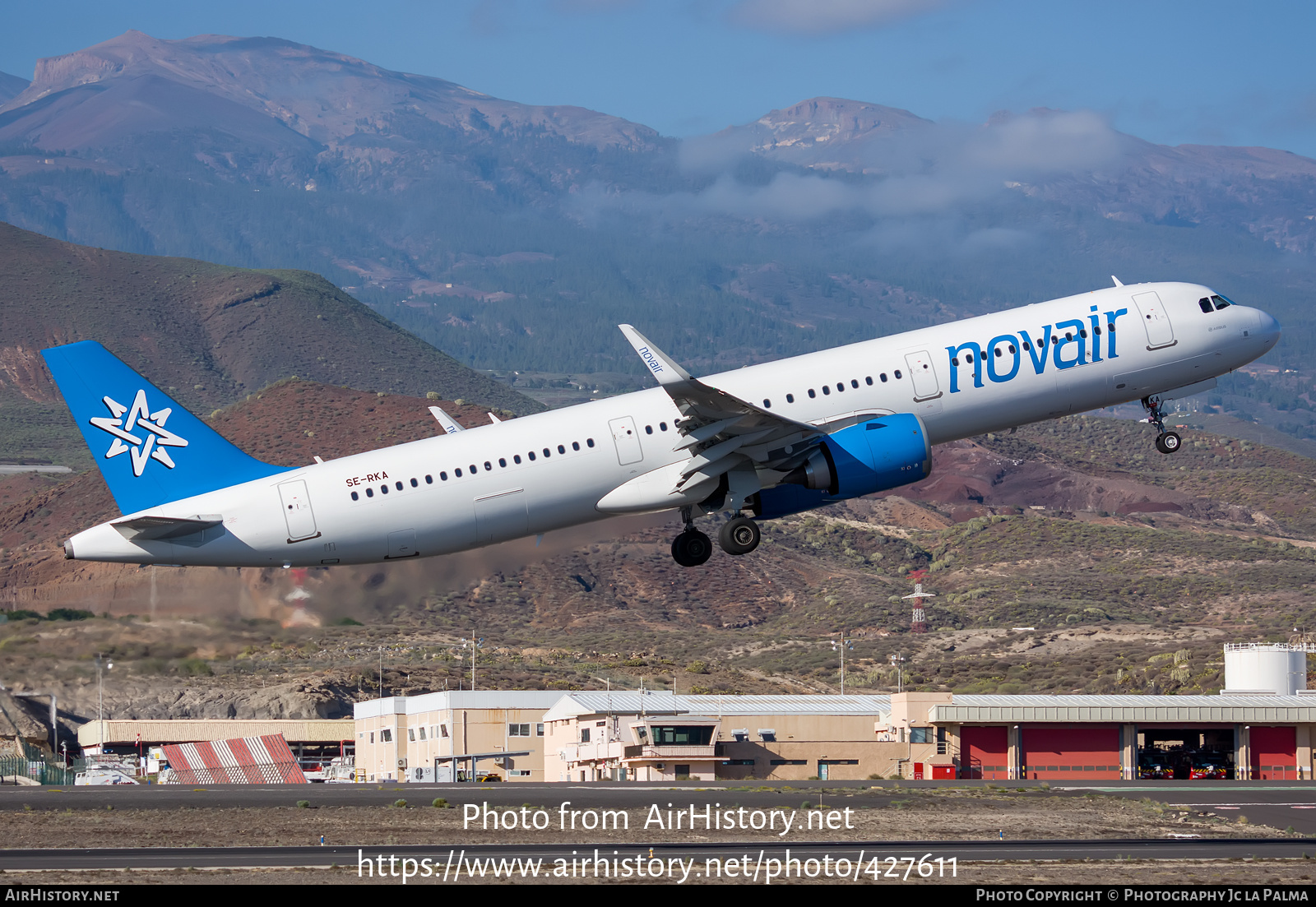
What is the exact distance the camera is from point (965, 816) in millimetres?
59844

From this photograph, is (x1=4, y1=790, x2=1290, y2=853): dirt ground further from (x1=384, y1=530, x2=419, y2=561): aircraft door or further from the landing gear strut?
(x1=384, y1=530, x2=419, y2=561): aircraft door

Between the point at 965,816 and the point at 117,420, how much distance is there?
33.0 metres

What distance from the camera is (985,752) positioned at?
94625mm

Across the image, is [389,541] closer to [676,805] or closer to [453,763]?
[676,805]

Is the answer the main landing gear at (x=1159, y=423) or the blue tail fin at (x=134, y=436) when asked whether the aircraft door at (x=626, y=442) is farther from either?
the main landing gear at (x=1159, y=423)

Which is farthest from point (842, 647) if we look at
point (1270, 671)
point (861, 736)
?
point (861, 736)

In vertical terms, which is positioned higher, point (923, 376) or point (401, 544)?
point (923, 376)

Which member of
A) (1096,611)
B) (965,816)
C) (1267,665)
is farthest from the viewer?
(1096,611)

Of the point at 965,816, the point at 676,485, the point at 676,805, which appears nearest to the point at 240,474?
the point at 676,485

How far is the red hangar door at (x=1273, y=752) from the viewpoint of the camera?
94125mm

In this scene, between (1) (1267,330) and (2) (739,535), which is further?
(1) (1267,330)

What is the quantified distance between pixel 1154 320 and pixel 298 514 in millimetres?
26394

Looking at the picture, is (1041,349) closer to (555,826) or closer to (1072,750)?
(555,826)

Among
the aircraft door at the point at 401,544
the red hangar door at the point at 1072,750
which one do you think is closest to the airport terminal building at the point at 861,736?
the red hangar door at the point at 1072,750
